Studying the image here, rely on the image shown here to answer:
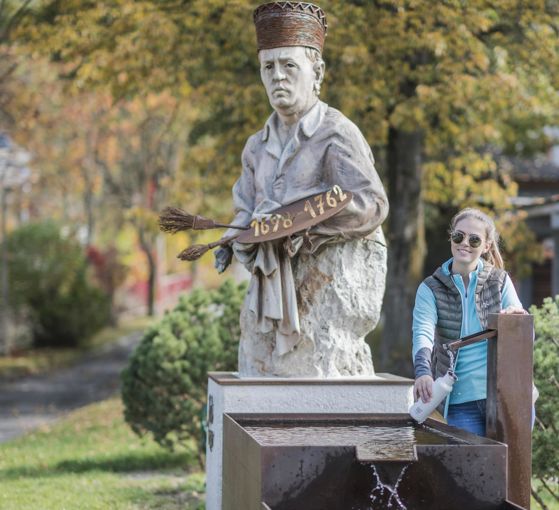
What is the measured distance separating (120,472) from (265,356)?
13.9ft

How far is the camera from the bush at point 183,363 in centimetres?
Answer: 993

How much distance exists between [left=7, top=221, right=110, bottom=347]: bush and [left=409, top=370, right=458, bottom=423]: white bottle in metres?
20.2

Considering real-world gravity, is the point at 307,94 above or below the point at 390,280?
above

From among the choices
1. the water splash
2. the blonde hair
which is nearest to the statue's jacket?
the blonde hair

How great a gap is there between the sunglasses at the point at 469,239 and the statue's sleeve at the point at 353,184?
0.96m

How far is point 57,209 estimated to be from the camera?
43.1m

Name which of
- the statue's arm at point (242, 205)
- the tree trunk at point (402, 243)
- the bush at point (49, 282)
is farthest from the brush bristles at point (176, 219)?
the bush at point (49, 282)

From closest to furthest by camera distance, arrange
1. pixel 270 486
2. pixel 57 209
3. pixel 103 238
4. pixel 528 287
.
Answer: pixel 270 486
pixel 528 287
pixel 57 209
pixel 103 238

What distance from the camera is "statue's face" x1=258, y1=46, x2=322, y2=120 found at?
6598 mm

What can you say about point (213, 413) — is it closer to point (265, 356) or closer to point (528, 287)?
point (265, 356)

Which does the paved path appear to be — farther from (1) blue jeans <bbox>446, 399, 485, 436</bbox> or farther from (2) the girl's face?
(2) the girl's face

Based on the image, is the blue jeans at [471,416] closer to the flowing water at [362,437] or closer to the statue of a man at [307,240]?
the flowing water at [362,437]

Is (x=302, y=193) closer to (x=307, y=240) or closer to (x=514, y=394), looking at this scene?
(x=307, y=240)

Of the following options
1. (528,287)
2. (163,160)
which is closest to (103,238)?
(163,160)
